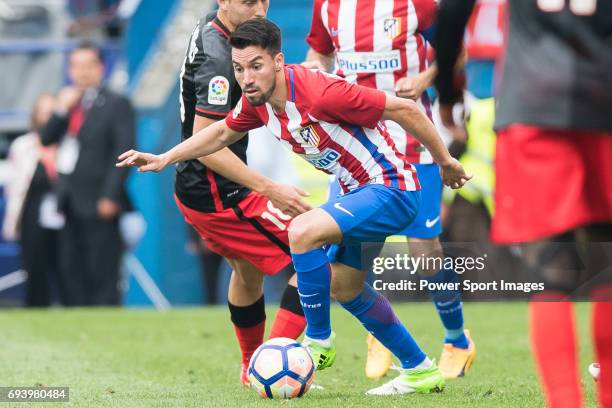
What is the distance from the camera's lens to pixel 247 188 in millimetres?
6746

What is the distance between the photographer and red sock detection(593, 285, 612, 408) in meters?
4.30

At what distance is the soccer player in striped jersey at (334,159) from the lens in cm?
582

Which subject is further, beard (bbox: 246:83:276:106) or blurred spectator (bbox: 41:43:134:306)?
blurred spectator (bbox: 41:43:134:306)

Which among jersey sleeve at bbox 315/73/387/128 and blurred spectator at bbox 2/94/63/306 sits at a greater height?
jersey sleeve at bbox 315/73/387/128

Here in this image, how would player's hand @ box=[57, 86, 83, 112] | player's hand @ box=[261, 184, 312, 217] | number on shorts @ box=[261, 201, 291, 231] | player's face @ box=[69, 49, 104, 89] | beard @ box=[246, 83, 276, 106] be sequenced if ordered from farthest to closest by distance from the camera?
player's hand @ box=[57, 86, 83, 112], player's face @ box=[69, 49, 104, 89], number on shorts @ box=[261, 201, 291, 231], player's hand @ box=[261, 184, 312, 217], beard @ box=[246, 83, 276, 106]

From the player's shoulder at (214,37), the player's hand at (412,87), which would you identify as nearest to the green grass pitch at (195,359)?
the player's hand at (412,87)

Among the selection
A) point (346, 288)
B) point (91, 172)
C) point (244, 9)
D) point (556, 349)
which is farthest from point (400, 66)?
point (91, 172)

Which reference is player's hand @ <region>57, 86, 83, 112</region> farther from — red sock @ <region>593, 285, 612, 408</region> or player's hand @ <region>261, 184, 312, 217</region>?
red sock @ <region>593, 285, 612, 408</region>

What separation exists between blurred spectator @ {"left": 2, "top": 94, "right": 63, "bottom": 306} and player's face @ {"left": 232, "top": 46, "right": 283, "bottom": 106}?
789 cm

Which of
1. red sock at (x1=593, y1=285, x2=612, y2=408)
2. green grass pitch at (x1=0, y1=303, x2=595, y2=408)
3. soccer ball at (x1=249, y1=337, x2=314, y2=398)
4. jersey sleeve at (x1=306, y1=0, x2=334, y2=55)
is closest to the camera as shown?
red sock at (x1=593, y1=285, x2=612, y2=408)

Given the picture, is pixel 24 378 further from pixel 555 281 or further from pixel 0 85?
pixel 0 85

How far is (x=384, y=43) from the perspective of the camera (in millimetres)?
7195

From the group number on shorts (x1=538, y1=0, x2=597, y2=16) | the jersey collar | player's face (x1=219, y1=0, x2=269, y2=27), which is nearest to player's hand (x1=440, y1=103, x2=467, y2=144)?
number on shorts (x1=538, y1=0, x2=597, y2=16)

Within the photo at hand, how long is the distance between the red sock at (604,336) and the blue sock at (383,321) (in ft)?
6.27
